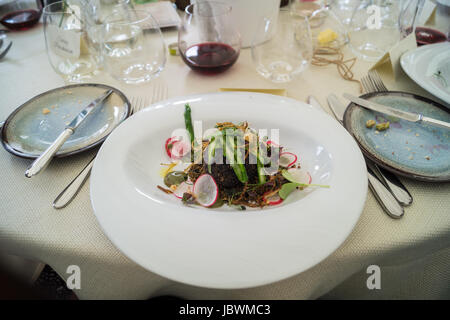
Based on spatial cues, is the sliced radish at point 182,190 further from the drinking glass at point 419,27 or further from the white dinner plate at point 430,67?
the drinking glass at point 419,27

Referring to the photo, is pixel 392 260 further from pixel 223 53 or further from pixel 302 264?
pixel 223 53

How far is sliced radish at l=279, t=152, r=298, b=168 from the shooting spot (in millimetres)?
671

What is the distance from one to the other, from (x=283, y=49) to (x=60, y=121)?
84 centimetres

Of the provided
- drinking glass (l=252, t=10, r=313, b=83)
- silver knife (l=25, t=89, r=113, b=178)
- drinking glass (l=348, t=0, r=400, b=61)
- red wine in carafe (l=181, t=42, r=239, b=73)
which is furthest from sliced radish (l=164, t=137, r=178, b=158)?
drinking glass (l=348, t=0, r=400, b=61)

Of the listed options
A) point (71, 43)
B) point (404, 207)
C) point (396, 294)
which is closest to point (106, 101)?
point (71, 43)

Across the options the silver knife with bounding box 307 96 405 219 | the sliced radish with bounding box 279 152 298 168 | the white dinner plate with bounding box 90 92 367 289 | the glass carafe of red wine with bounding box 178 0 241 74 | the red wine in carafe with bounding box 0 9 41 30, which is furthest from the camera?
the red wine in carafe with bounding box 0 9 41 30

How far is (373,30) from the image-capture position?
1.28 metres

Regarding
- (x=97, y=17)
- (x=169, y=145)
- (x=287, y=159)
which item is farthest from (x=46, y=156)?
(x=97, y=17)

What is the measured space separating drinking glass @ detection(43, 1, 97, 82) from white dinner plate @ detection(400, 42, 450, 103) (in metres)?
1.14

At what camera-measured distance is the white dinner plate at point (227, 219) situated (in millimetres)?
445

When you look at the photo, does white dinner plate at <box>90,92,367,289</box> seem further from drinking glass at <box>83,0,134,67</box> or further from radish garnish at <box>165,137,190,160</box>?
drinking glass at <box>83,0,134,67</box>

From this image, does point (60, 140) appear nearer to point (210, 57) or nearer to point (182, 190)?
point (182, 190)
